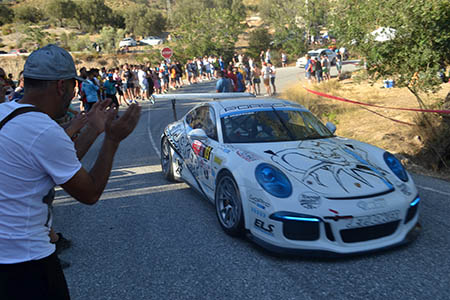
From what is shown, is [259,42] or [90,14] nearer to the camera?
[259,42]

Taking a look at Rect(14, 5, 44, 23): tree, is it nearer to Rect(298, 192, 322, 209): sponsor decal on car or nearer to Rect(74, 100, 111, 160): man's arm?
Rect(298, 192, 322, 209): sponsor decal on car

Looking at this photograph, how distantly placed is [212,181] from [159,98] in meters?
3.14

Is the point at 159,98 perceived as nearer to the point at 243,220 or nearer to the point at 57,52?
the point at 243,220

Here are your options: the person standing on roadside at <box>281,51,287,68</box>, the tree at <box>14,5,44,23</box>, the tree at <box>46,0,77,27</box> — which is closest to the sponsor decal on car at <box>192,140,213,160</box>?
the person standing on roadside at <box>281,51,287,68</box>

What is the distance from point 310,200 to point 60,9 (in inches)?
3441

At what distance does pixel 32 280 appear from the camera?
1695mm

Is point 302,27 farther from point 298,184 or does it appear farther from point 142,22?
point 298,184

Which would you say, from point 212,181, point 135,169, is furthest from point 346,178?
point 135,169

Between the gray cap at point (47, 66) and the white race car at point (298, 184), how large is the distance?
2.41 meters

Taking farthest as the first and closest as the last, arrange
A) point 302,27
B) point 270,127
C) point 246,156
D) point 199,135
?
point 302,27 < point 199,135 < point 270,127 < point 246,156

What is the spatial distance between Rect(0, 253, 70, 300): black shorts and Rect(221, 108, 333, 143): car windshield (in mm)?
3294

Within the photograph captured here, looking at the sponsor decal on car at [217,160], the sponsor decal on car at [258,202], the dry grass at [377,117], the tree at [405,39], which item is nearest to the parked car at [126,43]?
the dry grass at [377,117]

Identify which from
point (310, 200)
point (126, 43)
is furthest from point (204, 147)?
point (126, 43)

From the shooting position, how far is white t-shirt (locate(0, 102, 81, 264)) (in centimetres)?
158
